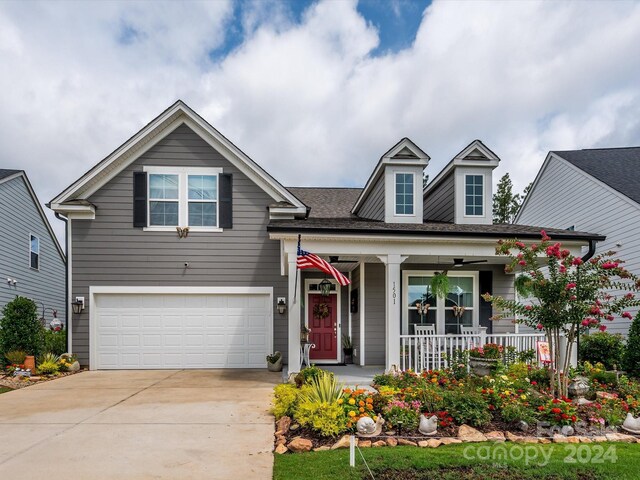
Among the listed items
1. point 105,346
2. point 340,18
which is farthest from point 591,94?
point 105,346

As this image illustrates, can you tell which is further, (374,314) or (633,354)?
(374,314)

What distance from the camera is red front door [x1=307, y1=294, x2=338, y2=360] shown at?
1245 cm

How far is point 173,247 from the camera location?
38.1 ft

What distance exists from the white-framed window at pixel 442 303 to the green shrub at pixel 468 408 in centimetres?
571

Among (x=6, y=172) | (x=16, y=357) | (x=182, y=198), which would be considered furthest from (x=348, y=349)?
(x=6, y=172)

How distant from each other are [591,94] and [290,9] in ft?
38.8

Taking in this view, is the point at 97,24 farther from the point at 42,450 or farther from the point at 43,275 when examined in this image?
the point at 43,275

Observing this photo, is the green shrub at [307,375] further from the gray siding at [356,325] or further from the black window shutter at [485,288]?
the black window shutter at [485,288]

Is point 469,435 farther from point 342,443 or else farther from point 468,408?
point 342,443

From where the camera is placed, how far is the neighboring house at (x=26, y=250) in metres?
15.4

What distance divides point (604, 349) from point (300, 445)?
30.1ft

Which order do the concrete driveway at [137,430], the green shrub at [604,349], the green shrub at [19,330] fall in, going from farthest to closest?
the green shrub at [19,330], the green shrub at [604,349], the concrete driveway at [137,430]

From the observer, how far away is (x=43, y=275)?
61.2 feet

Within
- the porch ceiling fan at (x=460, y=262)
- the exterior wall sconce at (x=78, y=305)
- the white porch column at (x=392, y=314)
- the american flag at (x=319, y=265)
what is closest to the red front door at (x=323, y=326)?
the white porch column at (x=392, y=314)
